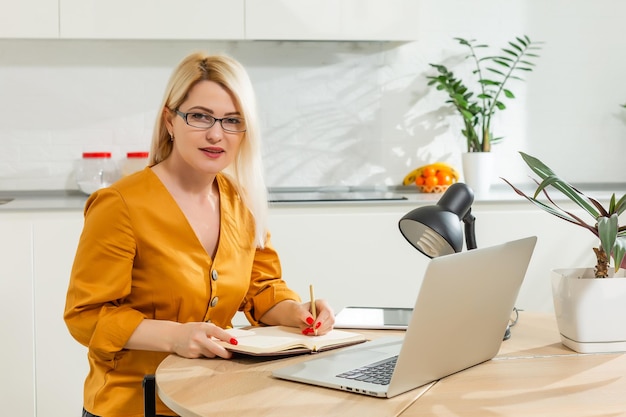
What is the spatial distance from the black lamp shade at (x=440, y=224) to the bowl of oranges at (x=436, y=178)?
88.1 inches

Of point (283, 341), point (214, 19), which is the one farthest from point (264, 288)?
point (214, 19)

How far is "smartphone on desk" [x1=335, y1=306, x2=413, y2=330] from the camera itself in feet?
6.47

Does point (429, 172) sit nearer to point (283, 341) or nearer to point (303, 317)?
point (303, 317)

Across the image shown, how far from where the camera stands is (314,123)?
4152 millimetres

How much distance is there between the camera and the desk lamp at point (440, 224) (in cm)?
163

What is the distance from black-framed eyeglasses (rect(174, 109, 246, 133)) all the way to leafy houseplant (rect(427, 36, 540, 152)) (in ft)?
6.98

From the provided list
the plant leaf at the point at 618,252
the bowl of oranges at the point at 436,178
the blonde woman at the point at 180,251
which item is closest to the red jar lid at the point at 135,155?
the bowl of oranges at the point at 436,178

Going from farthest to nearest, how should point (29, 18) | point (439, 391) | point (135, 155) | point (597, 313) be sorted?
point (135, 155) < point (29, 18) < point (597, 313) < point (439, 391)

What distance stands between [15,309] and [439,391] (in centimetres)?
230

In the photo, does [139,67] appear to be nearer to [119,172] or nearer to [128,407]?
[119,172]

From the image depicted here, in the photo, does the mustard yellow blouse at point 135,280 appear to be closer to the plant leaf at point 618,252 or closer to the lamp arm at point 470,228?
the lamp arm at point 470,228

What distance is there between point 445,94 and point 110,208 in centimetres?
261

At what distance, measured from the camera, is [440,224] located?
5.36 feet

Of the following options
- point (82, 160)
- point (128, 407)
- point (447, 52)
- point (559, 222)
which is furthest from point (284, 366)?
point (447, 52)
